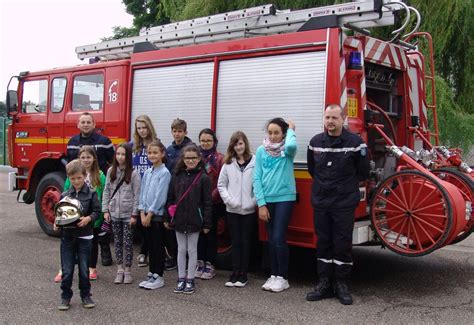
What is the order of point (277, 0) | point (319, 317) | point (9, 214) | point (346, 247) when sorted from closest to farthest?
point (319, 317), point (346, 247), point (9, 214), point (277, 0)

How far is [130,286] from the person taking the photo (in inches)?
228

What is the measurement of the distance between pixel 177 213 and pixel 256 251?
128 cm

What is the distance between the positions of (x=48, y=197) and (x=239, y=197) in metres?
3.72

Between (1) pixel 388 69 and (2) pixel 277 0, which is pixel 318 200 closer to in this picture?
(1) pixel 388 69

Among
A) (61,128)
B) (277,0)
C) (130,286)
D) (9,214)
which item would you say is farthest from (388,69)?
(9,214)

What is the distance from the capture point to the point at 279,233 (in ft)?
18.1

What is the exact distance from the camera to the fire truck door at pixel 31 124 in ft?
27.9

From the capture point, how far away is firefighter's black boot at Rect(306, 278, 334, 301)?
5.24 metres

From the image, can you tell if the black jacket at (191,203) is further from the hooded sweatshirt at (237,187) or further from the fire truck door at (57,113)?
the fire truck door at (57,113)

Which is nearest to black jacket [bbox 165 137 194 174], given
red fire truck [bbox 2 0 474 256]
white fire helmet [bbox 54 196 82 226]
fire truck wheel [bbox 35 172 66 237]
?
Answer: red fire truck [bbox 2 0 474 256]

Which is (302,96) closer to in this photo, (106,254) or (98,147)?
(98,147)

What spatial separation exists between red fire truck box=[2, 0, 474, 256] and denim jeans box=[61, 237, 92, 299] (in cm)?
184

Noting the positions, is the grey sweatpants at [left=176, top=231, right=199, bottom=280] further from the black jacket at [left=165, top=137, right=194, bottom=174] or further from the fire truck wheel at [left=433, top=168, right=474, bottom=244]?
the fire truck wheel at [left=433, top=168, right=474, bottom=244]

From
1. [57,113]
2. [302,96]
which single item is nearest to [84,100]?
[57,113]
